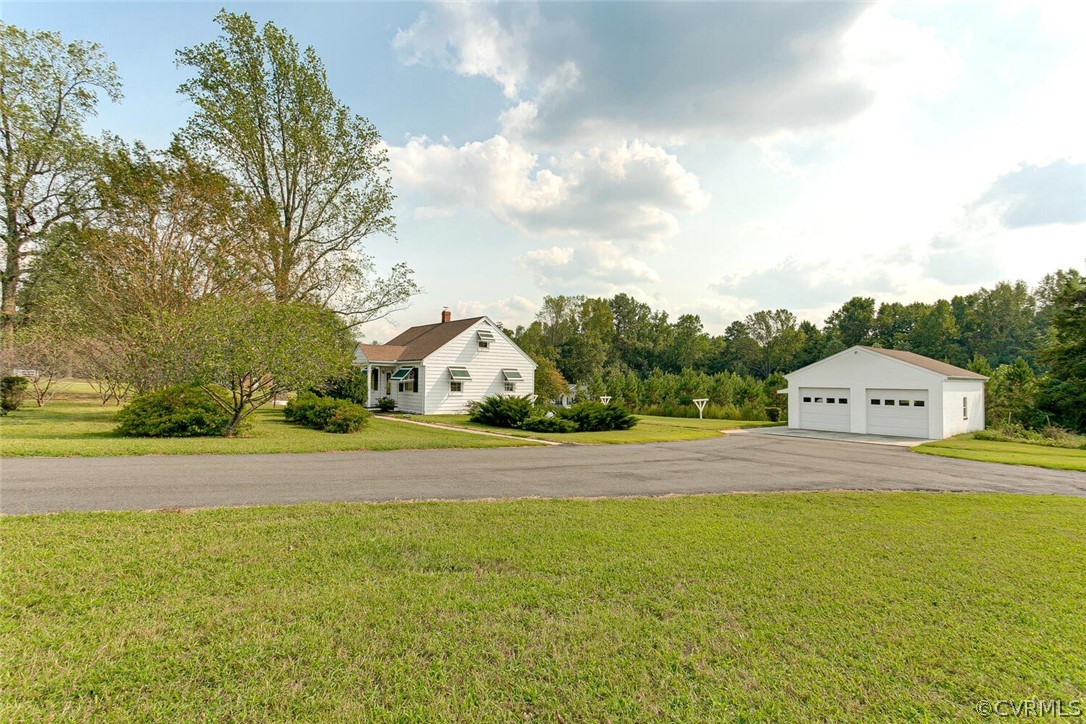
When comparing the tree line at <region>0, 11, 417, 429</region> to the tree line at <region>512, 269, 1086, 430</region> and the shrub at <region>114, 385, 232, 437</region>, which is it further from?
the tree line at <region>512, 269, 1086, 430</region>

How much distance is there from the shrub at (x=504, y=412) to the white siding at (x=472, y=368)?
436 cm

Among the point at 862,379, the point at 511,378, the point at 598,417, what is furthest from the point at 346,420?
the point at 862,379


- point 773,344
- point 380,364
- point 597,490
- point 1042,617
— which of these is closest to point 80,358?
point 380,364

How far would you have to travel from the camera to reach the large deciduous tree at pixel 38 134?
18641 millimetres

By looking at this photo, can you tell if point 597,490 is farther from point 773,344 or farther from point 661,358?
point 773,344

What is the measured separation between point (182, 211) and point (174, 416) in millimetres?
8327

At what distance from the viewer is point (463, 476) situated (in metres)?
8.71

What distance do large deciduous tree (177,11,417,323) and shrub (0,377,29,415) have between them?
34.8 ft

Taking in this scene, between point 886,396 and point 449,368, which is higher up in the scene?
point 449,368

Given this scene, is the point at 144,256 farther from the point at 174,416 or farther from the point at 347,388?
the point at 347,388

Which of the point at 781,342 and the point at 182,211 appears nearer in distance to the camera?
the point at 182,211

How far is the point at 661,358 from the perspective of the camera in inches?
2349

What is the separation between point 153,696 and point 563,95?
13786 millimetres

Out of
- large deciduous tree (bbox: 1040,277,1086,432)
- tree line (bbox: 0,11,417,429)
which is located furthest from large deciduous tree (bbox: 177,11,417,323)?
large deciduous tree (bbox: 1040,277,1086,432)
